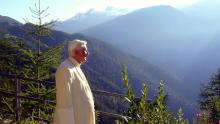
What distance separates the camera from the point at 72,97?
5625 millimetres

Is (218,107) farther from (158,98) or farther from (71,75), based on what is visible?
(158,98)

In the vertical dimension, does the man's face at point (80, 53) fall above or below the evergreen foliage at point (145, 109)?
above

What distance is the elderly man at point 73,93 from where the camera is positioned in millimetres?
5492

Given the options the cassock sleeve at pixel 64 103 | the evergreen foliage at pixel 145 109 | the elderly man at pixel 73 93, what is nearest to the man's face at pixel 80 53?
the elderly man at pixel 73 93

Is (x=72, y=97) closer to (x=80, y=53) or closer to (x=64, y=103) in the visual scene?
(x=64, y=103)

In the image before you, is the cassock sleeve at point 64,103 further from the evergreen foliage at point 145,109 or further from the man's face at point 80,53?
Answer: the evergreen foliage at point 145,109

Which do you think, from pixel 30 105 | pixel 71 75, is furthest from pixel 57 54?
pixel 71 75

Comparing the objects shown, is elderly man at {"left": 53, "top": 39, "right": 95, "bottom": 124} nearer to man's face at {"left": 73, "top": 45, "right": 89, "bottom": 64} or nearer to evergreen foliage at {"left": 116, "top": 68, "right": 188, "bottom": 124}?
man's face at {"left": 73, "top": 45, "right": 89, "bottom": 64}

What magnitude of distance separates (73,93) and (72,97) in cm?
5

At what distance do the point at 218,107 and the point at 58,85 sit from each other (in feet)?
13.3

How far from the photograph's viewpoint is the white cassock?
5488 mm

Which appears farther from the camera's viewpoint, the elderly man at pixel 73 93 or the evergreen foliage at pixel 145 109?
the elderly man at pixel 73 93

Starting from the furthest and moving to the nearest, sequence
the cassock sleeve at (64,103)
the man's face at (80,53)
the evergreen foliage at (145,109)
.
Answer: the man's face at (80,53) < the cassock sleeve at (64,103) < the evergreen foliage at (145,109)

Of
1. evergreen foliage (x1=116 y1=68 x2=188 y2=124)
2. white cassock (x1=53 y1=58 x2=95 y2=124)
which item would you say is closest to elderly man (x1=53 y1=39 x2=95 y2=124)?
white cassock (x1=53 y1=58 x2=95 y2=124)
